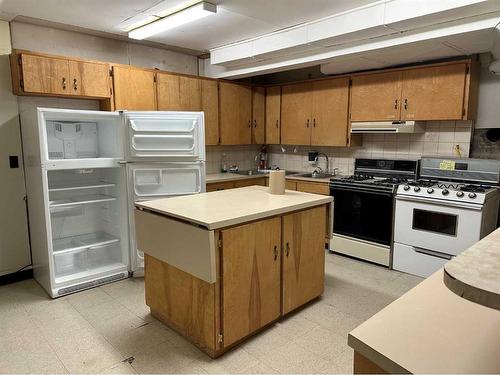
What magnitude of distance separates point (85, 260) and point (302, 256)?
2.31 meters

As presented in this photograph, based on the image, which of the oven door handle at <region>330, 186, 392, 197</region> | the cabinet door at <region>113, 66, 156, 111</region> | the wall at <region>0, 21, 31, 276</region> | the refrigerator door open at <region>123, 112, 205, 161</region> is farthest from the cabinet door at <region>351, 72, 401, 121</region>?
the wall at <region>0, 21, 31, 276</region>

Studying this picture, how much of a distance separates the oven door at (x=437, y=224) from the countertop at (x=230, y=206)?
123cm

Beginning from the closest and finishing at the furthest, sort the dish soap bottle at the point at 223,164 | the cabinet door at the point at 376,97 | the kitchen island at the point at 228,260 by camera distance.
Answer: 1. the kitchen island at the point at 228,260
2. the cabinet door at the point at 376,97
3. the dish soap bottle at the point at 223,164

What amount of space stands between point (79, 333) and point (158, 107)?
2561 mm

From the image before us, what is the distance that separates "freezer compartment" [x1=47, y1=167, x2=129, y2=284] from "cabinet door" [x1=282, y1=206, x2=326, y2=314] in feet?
5.88

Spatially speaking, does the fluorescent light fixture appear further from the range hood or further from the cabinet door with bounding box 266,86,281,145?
the range hood

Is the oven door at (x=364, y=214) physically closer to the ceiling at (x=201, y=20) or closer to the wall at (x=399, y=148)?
the wall at (x=399, y=148)

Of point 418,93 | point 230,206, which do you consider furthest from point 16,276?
point 418,93

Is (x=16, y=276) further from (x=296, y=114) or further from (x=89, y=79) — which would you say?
(x=296, y=114)

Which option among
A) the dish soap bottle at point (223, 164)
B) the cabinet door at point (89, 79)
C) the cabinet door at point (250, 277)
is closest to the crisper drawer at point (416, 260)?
the cabinet door at point (250, 277)

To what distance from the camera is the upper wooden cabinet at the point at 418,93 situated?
11.3 ft

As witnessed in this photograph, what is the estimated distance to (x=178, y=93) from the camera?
14.1ft

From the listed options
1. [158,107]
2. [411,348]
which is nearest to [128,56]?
[158,107]

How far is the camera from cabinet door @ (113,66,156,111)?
3.79 m
